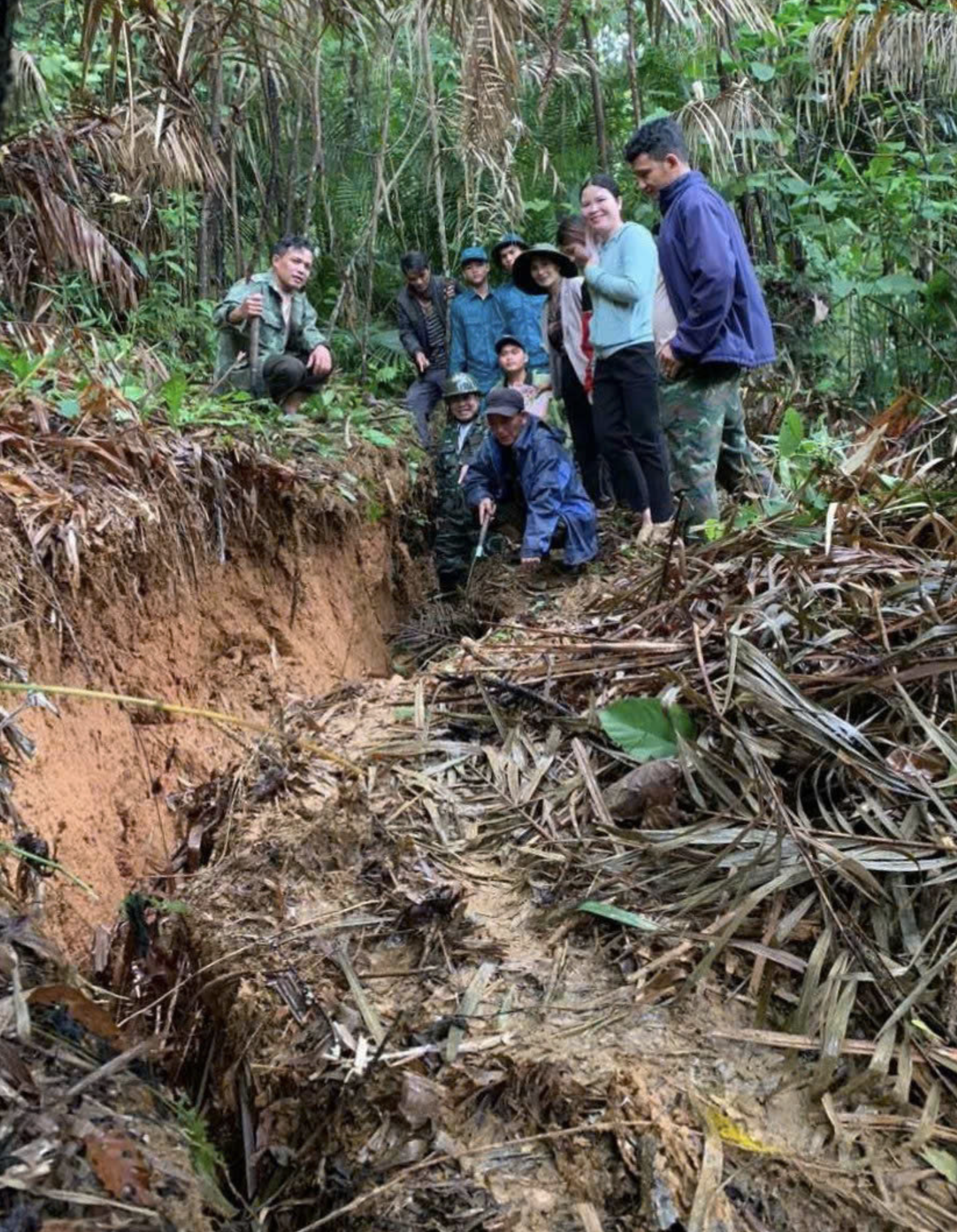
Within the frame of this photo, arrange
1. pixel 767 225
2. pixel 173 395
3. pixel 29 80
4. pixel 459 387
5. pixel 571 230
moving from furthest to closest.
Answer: pixel 767 225, pixel 459 387, pixel 571 230, pixel 29 80, pixel 173 395

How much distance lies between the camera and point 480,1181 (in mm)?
1680

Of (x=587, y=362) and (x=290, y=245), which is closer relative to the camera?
(x=587, y=362)

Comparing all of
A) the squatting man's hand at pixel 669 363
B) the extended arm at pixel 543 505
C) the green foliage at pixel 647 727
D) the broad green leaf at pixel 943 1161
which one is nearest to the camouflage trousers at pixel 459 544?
the extended arm at pixel 543 505

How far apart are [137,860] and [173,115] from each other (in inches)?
192

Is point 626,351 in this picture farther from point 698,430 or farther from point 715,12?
point 715,12

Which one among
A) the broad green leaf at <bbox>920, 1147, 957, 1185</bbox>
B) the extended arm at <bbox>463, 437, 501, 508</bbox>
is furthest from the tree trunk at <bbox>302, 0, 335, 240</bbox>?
the broad green leaf at <bbox>920, 1147, 957, 1185</bbox>

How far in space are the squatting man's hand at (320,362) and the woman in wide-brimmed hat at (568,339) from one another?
48.2 inches

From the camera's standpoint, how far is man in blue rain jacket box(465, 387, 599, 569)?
5.94m

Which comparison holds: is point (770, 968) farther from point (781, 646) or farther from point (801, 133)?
point (801, 133)

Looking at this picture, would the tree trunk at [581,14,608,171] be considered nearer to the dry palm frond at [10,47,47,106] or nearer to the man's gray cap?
the man's gray cap

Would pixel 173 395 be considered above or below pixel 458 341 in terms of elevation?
above

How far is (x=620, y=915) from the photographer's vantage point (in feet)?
6.66

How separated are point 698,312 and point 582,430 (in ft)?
6.06

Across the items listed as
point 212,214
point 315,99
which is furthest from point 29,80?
point 212,214
